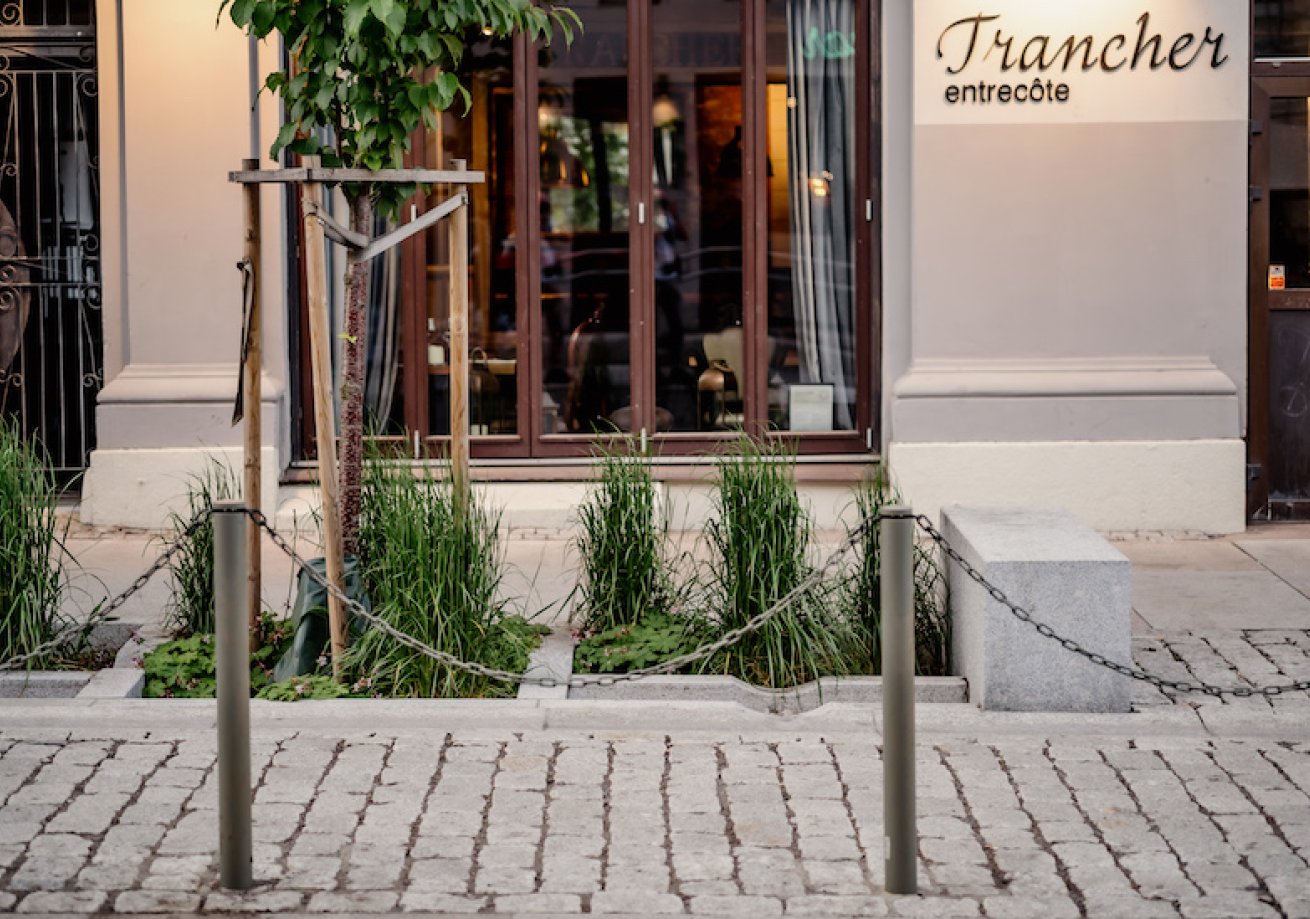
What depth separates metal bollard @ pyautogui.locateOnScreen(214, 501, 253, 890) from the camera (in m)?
5.32

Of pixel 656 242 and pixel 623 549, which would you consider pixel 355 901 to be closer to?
pixel 623 549

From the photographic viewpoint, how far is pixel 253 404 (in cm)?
779

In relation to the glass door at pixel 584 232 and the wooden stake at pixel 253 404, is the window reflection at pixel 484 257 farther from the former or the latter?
the wooden stake at pixel 253 404

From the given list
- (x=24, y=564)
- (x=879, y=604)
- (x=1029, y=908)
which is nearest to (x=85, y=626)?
(x=24, y=564)

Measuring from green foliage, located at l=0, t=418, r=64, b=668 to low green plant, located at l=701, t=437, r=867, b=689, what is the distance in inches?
106

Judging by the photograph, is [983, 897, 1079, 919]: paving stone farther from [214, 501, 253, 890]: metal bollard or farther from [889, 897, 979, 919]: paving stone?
[214, 501, 253, 890]: metal bollard

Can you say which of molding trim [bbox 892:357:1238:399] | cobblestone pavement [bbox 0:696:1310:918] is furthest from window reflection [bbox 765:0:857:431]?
cobblestone pavement [bbox 0:696:1310:918]

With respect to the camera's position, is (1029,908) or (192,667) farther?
(192,667)

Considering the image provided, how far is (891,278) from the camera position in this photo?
11.4m

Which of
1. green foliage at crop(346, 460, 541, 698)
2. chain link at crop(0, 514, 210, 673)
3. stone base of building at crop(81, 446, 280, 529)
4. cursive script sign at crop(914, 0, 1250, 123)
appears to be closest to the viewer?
chain link at crop(0, 514, 210, 673)

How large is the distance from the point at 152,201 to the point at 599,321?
2765 millimetres

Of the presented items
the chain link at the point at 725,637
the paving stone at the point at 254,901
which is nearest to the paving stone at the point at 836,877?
the chain link at the point at 725,637

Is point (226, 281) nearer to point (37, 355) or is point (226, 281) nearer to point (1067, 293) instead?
point (37, 355)

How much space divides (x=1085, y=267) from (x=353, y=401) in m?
5.25
